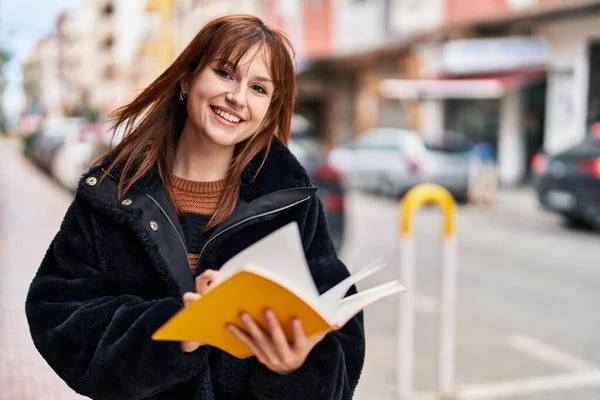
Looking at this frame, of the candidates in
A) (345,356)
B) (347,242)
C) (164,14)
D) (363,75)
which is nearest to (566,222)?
(347,242)

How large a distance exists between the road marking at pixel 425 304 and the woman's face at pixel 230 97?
5176 millimetres

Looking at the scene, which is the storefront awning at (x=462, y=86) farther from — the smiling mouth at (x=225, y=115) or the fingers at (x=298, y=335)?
the fingers at (x=298, y=335)

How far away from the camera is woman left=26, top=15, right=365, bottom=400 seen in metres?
1.53

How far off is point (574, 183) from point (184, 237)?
10.7m

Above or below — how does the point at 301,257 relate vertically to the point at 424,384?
above

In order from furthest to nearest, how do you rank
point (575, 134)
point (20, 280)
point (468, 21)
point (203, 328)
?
point (468, 21), point (575, 134), point (20, 280), point (203, 328)

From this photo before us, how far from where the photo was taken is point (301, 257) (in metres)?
1.24

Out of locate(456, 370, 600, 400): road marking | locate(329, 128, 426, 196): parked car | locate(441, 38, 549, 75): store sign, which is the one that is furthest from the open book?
locate(441, 38, 549, 75): store sign

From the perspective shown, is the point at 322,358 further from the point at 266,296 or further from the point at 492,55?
the point at 492,55

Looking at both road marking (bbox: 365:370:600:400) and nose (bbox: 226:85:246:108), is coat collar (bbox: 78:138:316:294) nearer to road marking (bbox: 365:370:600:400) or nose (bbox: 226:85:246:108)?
nose (bbox: 226:85:246:108)

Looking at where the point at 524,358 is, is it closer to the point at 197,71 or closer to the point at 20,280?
the point at 197,71

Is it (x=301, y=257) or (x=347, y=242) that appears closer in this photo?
(x=301, y=257)

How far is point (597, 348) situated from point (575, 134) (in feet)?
41.1

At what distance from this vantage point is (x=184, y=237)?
5.48ft
